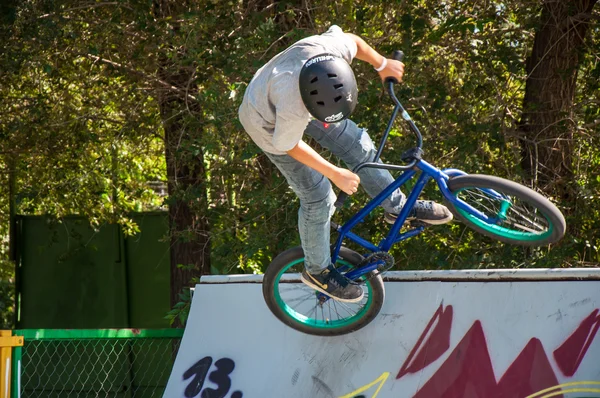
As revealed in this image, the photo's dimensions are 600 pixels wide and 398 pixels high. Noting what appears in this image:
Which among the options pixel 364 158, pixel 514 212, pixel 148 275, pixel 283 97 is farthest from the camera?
pixel 148 275

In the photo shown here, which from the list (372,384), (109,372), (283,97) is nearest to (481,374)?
(372,384)

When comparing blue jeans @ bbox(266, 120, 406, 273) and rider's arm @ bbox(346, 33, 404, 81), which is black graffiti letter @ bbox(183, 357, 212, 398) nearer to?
blue jeans @ bbox(266, 120, 406, 273)

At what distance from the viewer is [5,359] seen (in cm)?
431

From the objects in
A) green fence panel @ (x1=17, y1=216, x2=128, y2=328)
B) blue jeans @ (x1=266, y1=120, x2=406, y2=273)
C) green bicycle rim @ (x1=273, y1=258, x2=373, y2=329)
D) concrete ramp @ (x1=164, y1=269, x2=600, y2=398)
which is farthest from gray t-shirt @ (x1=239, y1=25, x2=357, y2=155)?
green fence panel @ (x1=17, y1=216, x2=128, y2=328)

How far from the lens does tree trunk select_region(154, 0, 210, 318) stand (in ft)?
23.8

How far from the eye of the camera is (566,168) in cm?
707

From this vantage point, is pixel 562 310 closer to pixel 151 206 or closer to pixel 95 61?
pixel 95 61

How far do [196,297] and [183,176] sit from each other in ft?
8.03

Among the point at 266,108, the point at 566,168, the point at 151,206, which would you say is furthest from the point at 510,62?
the point at 151,206

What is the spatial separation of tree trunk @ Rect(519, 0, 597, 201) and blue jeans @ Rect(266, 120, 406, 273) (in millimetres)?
2940

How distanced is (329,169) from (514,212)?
1.05 metres

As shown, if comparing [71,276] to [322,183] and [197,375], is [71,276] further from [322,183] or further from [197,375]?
[322,183]

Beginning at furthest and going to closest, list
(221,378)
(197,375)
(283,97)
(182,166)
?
(182,166) → (197,375) → (221,378) → (283,97)

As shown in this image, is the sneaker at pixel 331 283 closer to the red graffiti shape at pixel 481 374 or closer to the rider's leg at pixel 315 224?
the rider's leg at pixel 315 224
